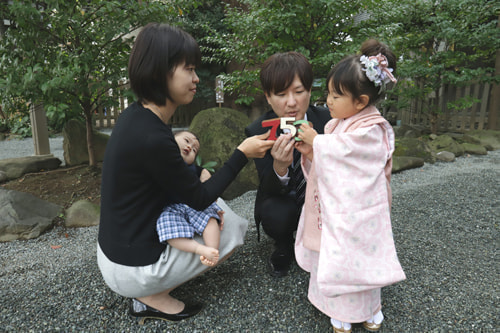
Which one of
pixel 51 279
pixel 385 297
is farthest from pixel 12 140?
pixel 385 297

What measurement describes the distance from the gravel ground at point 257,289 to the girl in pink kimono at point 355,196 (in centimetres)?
36

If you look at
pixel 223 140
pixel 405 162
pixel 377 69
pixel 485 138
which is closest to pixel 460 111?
pixel 485 138

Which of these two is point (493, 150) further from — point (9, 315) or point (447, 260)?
Answer: point (9, 315)

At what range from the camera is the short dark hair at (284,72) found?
6.31ft

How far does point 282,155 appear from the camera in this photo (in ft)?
5.79

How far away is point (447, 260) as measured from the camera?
2.31m

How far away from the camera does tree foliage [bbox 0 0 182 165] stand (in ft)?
10.1

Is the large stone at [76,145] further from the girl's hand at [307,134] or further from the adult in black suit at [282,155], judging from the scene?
the girl's hand at [307,134]

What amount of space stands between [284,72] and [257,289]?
1.35 meters

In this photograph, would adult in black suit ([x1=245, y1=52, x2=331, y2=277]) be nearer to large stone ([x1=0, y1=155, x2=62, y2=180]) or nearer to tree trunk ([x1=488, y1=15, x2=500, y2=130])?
large stone ([x1=0, y1=155, x2=62, y2=180])

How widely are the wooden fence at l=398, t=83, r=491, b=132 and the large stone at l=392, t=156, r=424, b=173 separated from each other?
2.42m

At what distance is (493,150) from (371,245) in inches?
258

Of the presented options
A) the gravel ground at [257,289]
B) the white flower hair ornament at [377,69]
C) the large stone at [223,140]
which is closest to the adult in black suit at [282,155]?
the gravel ground at [257,289]

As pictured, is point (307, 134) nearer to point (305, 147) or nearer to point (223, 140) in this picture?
point (305, 147)
